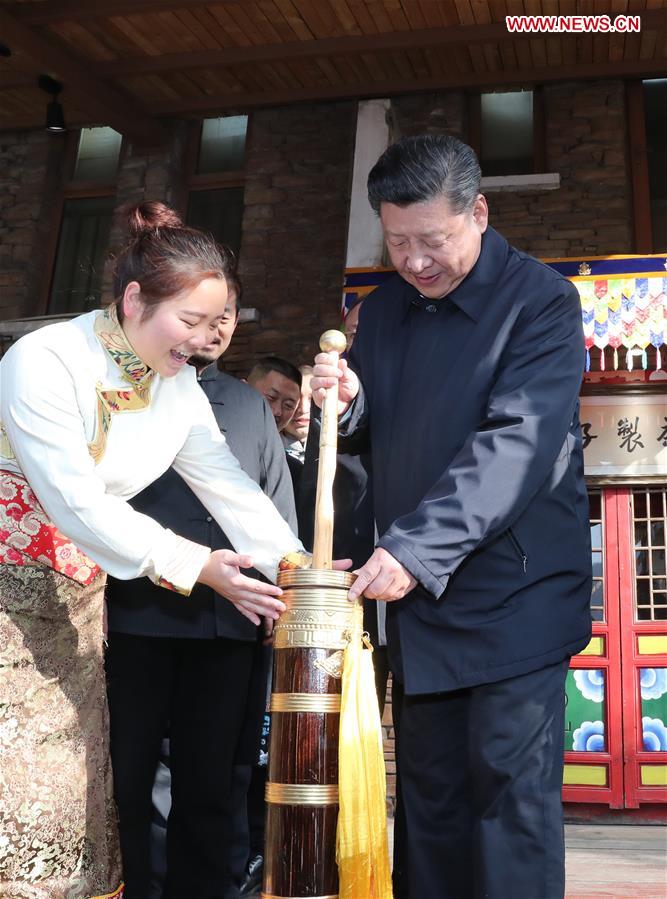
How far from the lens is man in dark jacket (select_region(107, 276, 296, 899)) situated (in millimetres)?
2441

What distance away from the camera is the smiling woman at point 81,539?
1908mm

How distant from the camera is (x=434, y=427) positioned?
2.02 meters

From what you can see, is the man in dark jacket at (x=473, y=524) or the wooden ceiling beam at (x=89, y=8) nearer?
the man in dark jacket at (x=473, y=524)

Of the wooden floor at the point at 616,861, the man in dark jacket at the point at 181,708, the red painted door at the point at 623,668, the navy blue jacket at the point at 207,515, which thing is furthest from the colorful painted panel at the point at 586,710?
the man in dark jacket at the point at 181,708

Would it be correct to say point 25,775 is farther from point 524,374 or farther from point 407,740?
point 524,374

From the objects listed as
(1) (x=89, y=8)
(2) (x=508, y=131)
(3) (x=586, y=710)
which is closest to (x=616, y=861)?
(3) (x=586, y=710)

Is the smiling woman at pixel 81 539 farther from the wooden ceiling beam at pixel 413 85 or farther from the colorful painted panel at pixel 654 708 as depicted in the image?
the wooden ceiling beam at pixel 413 85

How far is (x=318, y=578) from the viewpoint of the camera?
1810 mm

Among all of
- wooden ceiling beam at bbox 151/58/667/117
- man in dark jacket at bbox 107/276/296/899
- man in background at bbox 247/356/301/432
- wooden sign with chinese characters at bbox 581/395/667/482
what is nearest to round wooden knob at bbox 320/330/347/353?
man in dark jacket at bbox 107/276/296/899

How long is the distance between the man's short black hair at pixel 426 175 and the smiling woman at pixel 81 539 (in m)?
0.46

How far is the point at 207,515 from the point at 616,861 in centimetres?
287

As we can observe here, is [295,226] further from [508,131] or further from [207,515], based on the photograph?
[207,515]

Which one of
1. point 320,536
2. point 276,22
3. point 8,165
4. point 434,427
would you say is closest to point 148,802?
point 320,536

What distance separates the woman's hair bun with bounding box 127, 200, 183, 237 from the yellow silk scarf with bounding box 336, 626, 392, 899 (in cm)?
118
